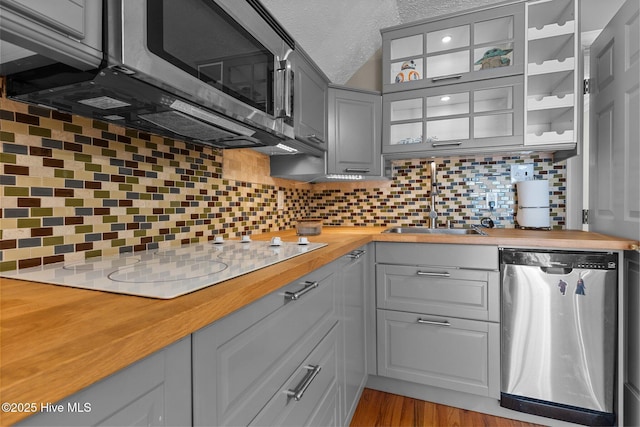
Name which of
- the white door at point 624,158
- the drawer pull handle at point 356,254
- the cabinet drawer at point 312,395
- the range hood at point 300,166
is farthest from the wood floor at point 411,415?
the range hood at point 300,166

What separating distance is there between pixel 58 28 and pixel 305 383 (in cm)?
109

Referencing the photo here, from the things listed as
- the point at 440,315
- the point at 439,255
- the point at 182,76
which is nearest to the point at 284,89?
the point at 182,76

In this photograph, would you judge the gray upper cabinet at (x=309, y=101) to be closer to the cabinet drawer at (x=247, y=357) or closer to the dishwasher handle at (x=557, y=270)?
the cabinet drawer at (x=247, y=357)

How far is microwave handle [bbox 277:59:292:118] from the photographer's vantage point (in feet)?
4.30

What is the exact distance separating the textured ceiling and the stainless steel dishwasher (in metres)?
1.64

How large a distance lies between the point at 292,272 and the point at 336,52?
1.98 meters

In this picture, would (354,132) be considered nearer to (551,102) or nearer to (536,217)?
(551,102)

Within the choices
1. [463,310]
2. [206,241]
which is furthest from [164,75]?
[463,310]

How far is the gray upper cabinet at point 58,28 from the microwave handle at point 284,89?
0.70m

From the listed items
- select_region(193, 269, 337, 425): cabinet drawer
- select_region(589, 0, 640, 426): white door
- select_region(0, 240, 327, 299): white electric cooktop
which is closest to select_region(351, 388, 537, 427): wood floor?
select_region(589, 0, 640, 426): white door

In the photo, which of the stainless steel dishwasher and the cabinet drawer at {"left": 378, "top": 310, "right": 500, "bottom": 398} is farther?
the cabinet drawer at {"left": 378, "top": 310, "right": 500, "bottom": 398}

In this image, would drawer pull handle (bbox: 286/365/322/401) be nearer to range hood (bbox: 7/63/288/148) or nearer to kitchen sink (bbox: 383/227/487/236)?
range hood (bbox: 7/63/288/148)

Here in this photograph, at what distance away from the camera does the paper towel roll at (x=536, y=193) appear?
6.81 ft

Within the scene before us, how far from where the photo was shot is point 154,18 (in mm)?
760
